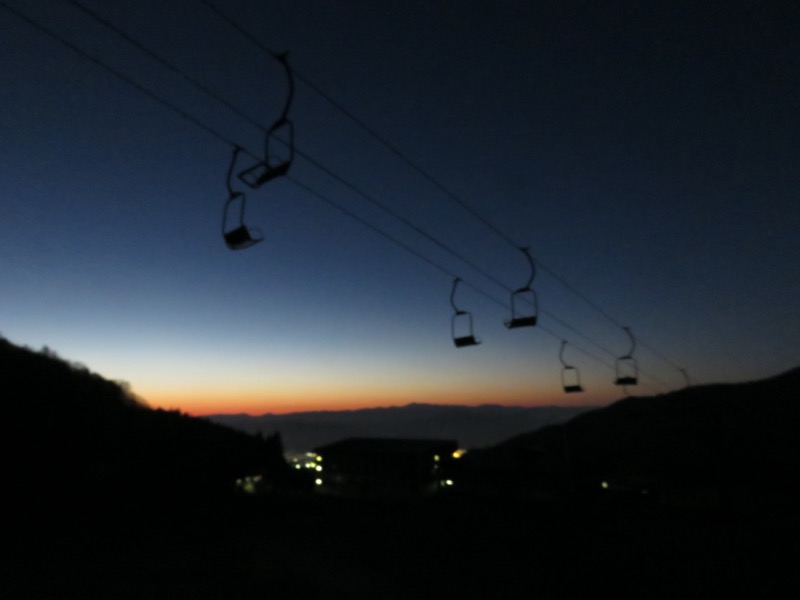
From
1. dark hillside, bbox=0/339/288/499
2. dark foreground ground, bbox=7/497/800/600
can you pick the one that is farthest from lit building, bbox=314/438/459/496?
dark foreground ground, bbox=7/497/800/600

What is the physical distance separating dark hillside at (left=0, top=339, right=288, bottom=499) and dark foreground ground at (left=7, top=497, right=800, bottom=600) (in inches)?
46.5

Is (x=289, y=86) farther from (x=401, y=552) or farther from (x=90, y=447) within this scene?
(x=90, y=447)

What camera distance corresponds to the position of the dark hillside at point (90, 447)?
15.0m

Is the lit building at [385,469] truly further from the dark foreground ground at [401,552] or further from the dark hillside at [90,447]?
the dark foreground ground at [401,552]

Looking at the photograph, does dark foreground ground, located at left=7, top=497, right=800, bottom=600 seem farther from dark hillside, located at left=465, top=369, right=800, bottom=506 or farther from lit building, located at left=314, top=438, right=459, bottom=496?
lit building, located at left=314, top=438, right=459, bottom=496

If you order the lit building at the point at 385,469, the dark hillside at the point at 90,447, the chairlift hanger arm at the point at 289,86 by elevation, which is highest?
the chairlift hanger arm at the point at 289,86

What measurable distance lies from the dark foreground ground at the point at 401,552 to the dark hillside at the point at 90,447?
3.88 feet

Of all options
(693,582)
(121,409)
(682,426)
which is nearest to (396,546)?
(693,582)

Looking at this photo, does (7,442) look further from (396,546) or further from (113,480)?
(396,546)

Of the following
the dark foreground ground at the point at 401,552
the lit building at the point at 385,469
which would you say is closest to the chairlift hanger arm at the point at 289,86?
the dark foreground ground at the point at 401,552

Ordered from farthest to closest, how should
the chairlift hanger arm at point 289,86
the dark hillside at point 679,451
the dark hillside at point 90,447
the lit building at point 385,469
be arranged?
the lit building at point 385,469
the dark hillside at point 679,451
the dark hillside at point 90,447
the chairlift hanger arm at point 289,86

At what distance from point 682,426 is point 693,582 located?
53697mm

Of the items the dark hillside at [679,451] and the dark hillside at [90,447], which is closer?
the dark hillside at [90,447]

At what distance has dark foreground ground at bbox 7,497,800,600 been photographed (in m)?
8.88
